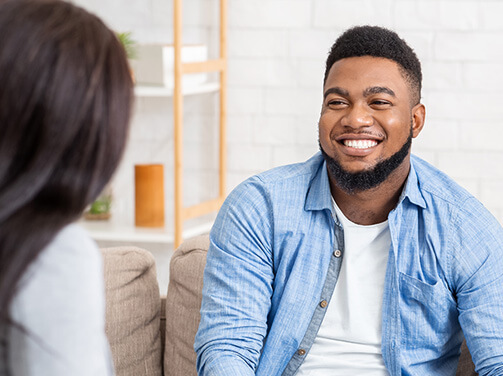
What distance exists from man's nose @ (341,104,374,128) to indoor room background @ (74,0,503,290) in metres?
1.16

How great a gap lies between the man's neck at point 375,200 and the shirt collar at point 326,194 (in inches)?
1.0

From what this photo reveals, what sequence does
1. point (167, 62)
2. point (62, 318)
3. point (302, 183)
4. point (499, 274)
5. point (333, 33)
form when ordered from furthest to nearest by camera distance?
point (333, 33) < point (167, 62) < point (302, 183) < point (499, 274) < point (62, 318)

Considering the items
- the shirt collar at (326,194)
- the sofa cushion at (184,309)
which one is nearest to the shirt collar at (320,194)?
the shirt collar at (326,194)

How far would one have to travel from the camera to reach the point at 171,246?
2977mm

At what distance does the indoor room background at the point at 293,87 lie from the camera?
2680mm

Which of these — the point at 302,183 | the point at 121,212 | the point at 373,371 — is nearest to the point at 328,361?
the point at 373,371

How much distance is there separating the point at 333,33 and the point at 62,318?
219 centimetres

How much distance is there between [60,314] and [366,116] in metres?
A: 1.03

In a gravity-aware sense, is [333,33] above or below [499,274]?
above

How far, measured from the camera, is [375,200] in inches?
65.3

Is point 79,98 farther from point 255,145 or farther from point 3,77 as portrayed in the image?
point 255,145

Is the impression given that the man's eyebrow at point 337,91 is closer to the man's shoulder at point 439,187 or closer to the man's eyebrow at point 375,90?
the man's eyebrow at point 375,90

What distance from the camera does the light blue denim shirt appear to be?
1537mm

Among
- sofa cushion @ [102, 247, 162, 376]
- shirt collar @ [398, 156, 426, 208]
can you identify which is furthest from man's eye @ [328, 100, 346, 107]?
sofa cushion @ [102, 247, 162, 376]
